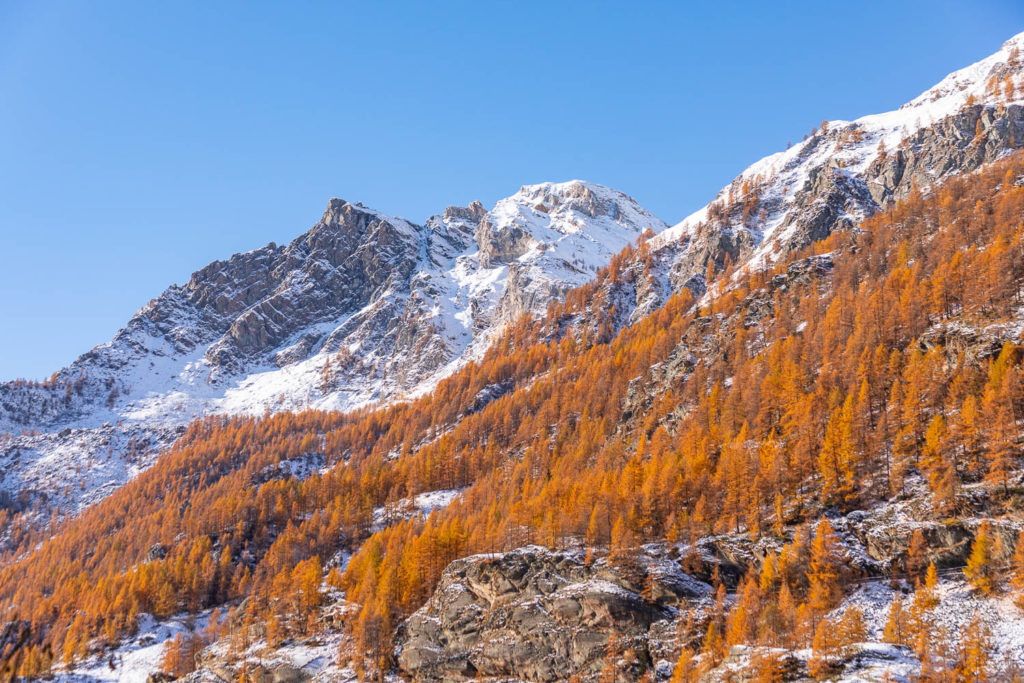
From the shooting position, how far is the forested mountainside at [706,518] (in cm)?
5791

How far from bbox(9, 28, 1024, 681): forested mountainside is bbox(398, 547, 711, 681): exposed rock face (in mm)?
263

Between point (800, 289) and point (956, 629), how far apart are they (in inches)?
4131

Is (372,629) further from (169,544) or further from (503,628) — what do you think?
(169,544)

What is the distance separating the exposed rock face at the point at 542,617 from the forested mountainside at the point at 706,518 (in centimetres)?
28

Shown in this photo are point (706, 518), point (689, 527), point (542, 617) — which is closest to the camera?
point (542, 617)

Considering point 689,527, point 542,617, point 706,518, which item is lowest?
point 542,617

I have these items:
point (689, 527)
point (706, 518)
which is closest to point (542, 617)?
point (689, 527)

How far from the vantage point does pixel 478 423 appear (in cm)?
17275

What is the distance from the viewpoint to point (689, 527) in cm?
7806

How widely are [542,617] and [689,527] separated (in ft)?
71.6

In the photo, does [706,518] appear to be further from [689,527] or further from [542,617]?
[542,617]

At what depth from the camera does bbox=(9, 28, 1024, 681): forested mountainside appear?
57375 millimetres

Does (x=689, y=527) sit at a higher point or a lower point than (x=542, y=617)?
higher

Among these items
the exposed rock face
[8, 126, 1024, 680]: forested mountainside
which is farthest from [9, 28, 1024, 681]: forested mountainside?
[8, 126, 1024, 680]: forested mountainside
